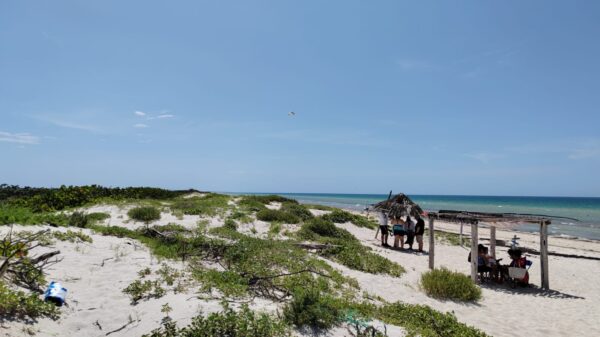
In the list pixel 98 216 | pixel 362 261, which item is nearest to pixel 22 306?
pixel 362 261

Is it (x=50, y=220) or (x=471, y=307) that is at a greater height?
(x=50, y=220)

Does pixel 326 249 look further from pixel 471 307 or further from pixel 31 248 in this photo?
pixel 31 248

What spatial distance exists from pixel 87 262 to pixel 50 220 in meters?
4.01

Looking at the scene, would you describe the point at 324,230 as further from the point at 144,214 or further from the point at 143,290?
the point at 143,290

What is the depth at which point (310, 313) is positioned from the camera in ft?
19.5

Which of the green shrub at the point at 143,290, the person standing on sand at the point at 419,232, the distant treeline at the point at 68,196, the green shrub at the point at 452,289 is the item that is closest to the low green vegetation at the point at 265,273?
the green shrub at the point at 143,290

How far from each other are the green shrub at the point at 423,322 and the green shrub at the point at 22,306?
226 inches

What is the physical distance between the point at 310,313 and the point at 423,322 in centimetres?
272

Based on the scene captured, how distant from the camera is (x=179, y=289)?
22.6 feet

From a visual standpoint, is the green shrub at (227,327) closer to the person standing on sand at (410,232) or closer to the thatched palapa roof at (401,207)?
the thatched palapa roof at (401,207)

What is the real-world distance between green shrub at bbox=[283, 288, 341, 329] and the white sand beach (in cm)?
22

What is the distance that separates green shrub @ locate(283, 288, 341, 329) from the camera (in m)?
5.84

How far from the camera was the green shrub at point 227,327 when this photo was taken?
5074 millimetres

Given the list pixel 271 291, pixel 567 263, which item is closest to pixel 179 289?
pixel 271 291
